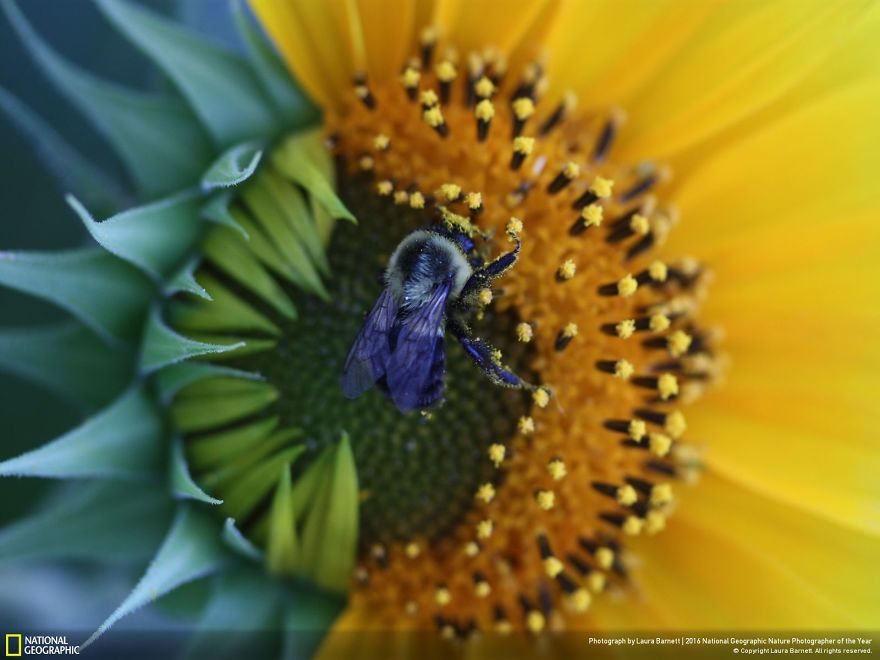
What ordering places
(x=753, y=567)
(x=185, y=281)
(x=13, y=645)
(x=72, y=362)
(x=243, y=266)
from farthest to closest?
(x=753, y=567) < (x=13, y=645) < (x=72, y=362) < (x=243, y=266) < (x=185, y=281)

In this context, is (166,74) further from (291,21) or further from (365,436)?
(365,436)

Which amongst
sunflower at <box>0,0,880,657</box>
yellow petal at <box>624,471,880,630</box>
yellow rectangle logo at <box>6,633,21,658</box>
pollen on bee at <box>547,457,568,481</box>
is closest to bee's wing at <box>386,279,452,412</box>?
sunflower at <box>0,0,880,657</box>

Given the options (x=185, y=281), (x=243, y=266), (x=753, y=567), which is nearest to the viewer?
(x=185, y=281)

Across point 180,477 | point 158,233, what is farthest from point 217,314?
point 180,477

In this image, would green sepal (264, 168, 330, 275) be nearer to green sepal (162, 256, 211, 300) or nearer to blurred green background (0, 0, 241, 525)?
green sepal (162, 256, 211, 300)

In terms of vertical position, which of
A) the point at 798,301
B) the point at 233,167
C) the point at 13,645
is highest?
the point at 798,301

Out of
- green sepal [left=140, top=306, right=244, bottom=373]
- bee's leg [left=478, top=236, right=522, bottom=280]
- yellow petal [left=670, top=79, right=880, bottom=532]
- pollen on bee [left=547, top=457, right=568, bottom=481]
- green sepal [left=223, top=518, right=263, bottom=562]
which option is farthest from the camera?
yellow petal [left=670, top=79, right=880, bottom=532]

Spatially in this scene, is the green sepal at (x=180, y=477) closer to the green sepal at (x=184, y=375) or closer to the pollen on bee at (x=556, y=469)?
the green sepal at (x=184, y=375)

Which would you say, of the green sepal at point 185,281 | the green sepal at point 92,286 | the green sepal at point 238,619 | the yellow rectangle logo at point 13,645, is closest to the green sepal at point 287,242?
→ the green sepal at point 185,281

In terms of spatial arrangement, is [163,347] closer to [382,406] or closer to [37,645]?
[382,406]
